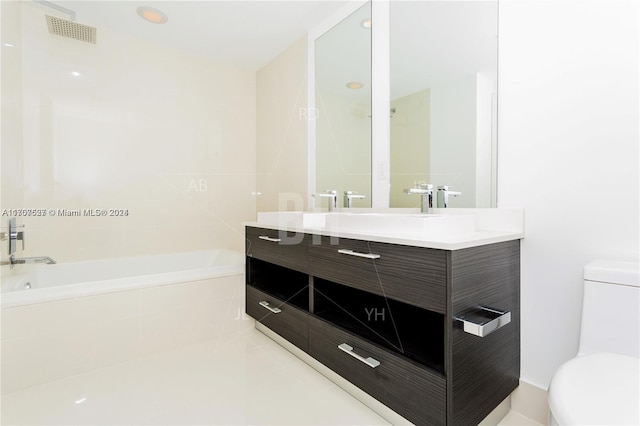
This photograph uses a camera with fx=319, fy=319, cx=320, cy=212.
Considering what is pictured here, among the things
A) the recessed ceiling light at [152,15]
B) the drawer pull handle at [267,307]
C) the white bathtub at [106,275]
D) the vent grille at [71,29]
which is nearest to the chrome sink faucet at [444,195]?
the drawer pull handle at [267,307]

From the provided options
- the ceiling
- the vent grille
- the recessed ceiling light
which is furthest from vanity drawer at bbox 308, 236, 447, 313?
the vent grille

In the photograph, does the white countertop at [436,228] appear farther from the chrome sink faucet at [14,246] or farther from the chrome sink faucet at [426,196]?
the chrome sink faucet at [14,246]

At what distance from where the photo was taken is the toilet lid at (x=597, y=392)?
659 millimetres

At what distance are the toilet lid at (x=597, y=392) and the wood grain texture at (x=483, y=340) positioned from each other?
0.29 metres

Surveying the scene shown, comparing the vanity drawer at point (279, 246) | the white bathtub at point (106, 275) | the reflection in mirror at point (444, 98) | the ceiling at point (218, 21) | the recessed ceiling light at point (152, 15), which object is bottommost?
the white bathtub at point (106, 275)

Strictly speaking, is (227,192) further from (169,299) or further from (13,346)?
(13,346)

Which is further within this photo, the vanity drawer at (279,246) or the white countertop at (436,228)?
the vanity drawer at (279,246)

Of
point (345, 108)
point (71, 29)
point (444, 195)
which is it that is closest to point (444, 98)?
point (444, 195)

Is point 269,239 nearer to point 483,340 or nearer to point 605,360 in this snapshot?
point 483,340

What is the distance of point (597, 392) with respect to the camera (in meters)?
0.74

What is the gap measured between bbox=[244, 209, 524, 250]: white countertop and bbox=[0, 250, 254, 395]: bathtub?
33.4 inches

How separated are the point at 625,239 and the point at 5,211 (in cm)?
311

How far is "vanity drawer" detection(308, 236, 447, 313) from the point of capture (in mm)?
1054

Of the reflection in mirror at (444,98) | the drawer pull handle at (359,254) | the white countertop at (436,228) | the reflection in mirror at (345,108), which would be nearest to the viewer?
the white countertop at (436,228)
